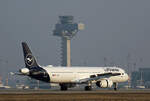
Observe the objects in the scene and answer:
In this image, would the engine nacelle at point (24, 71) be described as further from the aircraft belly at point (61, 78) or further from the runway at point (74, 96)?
the runway at point (74, 96)

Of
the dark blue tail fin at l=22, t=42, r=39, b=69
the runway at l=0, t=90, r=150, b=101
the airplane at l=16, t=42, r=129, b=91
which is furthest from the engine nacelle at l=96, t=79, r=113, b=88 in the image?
the runway at l=0, t=90, r=150, b=101

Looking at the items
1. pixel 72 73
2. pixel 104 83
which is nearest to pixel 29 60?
pixel 72 73

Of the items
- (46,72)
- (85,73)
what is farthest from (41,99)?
(85,73)

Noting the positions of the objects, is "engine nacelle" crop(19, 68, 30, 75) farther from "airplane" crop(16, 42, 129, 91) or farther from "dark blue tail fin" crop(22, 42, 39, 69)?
"dark blue tail fin" crop(22, 42, 39, 69)

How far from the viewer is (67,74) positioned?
344 feet

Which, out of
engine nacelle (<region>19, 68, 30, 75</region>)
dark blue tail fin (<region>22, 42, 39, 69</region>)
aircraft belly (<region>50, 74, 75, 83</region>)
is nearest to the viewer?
engine nacelle (<region>19, 68, 30, 75</region>)

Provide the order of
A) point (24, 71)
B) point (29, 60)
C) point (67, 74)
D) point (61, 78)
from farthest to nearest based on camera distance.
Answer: point (67, 74) < point (61, 78) < point (29, 60) < point (24, 71)

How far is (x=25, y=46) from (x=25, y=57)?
2138 mm

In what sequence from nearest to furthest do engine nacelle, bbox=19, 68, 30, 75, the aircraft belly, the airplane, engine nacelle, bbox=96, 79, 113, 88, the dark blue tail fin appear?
engine nacelle, bbox=19, 68, 30, 75
the airplane
the dark blue tail fin
the aircraft belly
engine nacelle, bbox=96, 79, 113, 88

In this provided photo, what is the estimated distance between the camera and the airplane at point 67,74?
102m

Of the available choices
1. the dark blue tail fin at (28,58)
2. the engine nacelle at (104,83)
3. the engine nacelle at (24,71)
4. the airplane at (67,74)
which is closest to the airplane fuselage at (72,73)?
the airplane at (67,74)

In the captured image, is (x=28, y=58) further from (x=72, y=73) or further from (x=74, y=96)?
(x=74, y=96)

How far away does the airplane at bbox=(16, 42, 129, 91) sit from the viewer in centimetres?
10188

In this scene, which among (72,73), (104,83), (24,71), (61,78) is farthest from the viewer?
(72,73)
